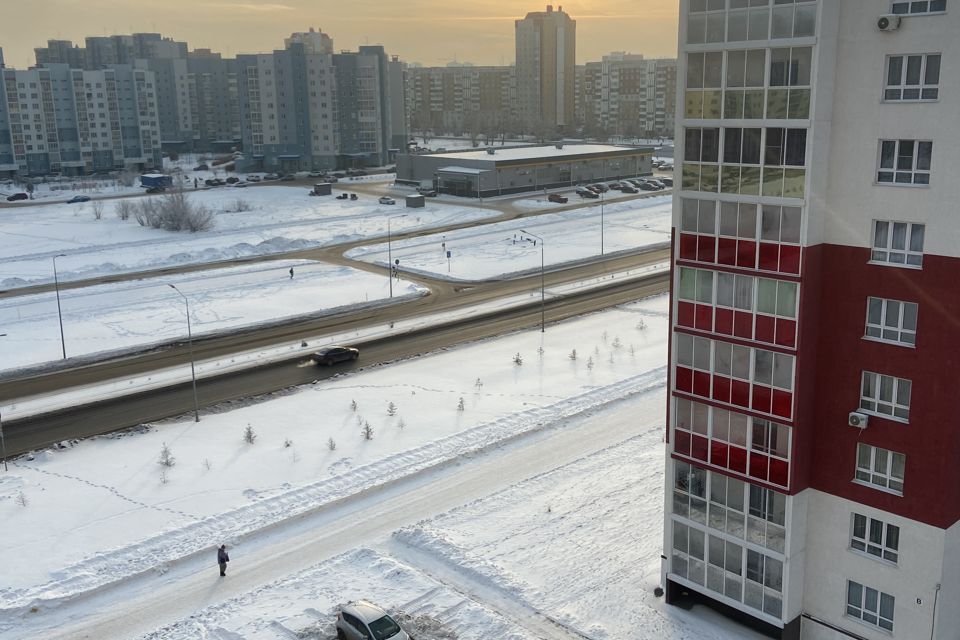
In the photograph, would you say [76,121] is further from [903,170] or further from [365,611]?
[903,170]

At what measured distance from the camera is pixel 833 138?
19.5 m

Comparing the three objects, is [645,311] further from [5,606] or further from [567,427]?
[5,606]

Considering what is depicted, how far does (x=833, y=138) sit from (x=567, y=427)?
20.4m

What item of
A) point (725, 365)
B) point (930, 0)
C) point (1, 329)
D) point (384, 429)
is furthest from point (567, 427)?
point (1, 329)

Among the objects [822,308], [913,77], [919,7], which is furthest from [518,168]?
[919,7]

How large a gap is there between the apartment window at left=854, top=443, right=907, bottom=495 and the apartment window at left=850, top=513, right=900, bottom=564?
3.04 feet

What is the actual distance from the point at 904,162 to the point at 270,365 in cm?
3639

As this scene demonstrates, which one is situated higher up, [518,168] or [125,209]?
[518,168]

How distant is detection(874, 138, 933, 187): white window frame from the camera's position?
18344 mm

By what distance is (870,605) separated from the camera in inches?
821

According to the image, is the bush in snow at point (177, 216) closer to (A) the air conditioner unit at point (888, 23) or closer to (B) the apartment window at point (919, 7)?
(A) the air conditioner unit at point (888, 23)

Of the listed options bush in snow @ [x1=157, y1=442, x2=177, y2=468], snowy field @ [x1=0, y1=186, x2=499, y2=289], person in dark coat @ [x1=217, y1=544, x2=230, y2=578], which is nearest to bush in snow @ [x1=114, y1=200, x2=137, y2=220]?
snowy field @ [x1=0, y1=186, x2=499, y2=289]

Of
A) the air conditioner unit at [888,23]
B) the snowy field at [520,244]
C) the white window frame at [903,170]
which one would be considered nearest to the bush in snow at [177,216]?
the snowy field at [520,244]

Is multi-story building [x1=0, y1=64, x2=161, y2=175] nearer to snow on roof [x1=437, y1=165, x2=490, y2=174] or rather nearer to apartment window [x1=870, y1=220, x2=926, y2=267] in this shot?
snow on roof [x1=437, y1=165, x2=490, y2=174]
